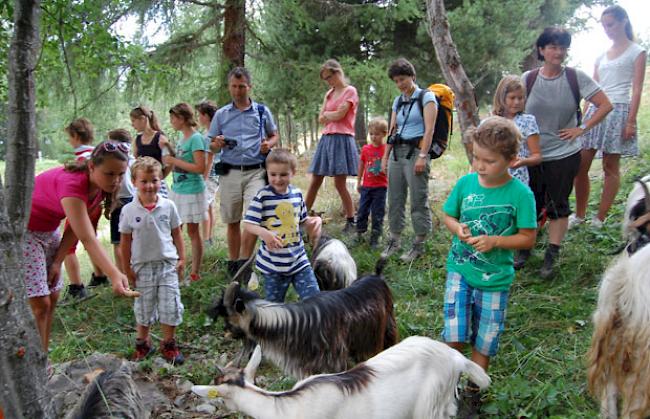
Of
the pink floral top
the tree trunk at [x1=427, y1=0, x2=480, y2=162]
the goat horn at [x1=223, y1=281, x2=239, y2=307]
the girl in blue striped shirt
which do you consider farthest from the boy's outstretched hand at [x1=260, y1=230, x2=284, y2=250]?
the pink floral top

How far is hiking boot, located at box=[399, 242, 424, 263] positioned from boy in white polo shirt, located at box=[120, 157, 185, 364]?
2.55 m

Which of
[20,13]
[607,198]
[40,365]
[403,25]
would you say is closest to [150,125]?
[20,13]

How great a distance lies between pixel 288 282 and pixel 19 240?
221 cm

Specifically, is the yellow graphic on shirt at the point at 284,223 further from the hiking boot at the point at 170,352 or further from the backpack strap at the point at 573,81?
the backpack strap at the point at 573,81

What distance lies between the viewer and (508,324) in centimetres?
373

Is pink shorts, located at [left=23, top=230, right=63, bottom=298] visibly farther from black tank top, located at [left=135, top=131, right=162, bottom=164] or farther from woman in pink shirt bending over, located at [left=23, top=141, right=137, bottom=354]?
black tank top, located at [left=135, top=131, right=162, bottom=164]

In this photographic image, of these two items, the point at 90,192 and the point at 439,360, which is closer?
the point at 439,360

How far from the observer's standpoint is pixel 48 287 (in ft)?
11.1

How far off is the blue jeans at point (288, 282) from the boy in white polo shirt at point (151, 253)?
703 millimetres

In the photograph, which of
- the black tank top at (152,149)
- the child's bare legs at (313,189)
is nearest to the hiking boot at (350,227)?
the child's bare legs at (313,189)

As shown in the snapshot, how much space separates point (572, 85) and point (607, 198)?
5.40ft

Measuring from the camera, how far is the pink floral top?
224 inches

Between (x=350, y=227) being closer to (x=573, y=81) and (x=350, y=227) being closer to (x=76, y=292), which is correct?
(x=573, y=81)

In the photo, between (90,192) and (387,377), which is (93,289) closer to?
(90,192)
